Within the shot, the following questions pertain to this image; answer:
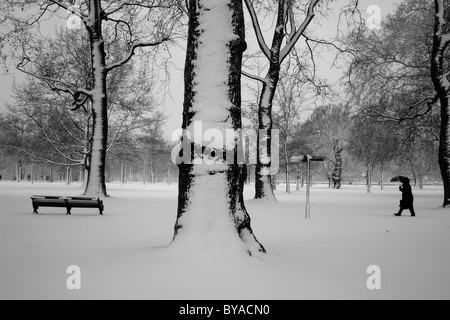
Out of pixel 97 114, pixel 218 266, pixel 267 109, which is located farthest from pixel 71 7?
pixel 218 266

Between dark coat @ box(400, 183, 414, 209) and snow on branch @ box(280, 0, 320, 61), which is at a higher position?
snow on branch @ box(280, 0, 320, 61)

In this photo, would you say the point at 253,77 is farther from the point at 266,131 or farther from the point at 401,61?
the point at 401,61

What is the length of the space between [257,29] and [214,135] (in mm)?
13502

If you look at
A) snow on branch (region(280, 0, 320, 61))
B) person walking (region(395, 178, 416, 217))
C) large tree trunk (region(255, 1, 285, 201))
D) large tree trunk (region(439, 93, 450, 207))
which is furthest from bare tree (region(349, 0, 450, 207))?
person walking (region(395, 178, 416, 217))

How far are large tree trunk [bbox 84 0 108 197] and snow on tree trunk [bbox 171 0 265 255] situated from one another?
12.9m

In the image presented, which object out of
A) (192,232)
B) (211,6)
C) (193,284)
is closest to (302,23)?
(211,6)

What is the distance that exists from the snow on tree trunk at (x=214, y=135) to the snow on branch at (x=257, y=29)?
472 inches

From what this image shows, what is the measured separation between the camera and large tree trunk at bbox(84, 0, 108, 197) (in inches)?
683

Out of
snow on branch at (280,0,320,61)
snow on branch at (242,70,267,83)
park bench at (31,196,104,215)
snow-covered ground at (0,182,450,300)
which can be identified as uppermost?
snow on branch at (280,0,320,61)

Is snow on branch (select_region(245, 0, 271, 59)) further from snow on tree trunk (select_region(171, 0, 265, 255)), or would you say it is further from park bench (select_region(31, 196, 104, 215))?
snow on tree trunk (select_region(171, 0, 265, 255))

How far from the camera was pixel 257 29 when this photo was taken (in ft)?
57.2

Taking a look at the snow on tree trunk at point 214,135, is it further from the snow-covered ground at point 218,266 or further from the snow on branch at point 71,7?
the snow on branch at point 71,7
